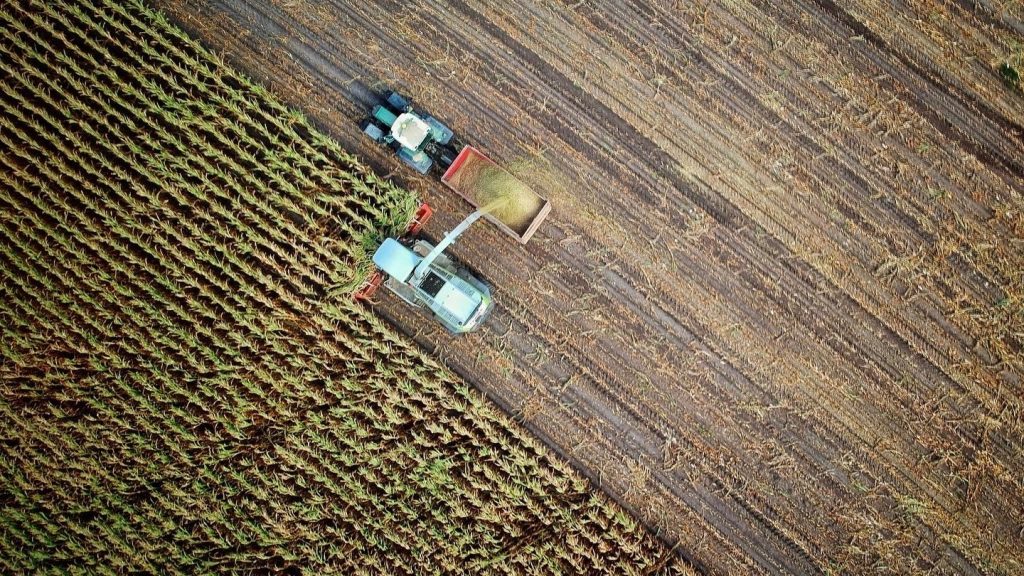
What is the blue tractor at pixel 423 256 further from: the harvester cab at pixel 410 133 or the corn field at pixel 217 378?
the corn field at pixel 217 378

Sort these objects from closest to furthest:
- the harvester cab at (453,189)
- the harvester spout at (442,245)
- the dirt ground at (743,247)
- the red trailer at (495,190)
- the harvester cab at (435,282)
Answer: the harvester spout at (442,245) < the harvester cab at (435,282) < the harvester cab at (453,189) < the red trailer at (495,190) < the dirt ground at (743,247)

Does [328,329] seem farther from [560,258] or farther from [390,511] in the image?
[560,258]

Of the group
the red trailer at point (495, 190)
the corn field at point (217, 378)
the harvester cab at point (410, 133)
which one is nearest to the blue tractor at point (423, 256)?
the harvester cab at point (410, 133)

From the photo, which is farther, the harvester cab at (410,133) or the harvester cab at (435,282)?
the harvester cab at (410,133)

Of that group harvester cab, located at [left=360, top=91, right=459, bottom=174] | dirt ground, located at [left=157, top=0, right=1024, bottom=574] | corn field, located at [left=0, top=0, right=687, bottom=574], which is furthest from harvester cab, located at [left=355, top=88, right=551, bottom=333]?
corn field, located at [left=0, top=0, right=687, bottom=574]

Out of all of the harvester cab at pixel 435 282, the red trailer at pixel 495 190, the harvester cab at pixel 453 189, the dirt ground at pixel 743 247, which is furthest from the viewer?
the dirt ground at pixel 743 247

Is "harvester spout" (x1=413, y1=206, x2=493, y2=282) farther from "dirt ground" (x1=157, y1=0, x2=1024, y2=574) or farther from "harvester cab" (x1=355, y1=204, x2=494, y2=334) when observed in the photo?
"dirt ground" (x1=157, y1=0, x2=1024, y2=574)
